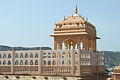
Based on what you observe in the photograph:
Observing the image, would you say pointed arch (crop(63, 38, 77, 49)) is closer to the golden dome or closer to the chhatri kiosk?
the chhatri kiosk

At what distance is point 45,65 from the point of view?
103ft

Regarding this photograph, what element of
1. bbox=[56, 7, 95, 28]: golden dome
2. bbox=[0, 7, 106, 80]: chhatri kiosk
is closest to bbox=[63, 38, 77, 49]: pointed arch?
bbox=[0, 7, 106, 80]: chhatri kiosk

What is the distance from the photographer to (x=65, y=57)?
30422 millimetres

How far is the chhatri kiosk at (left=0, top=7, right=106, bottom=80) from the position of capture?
30000 millimetres

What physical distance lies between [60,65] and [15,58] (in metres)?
5.93

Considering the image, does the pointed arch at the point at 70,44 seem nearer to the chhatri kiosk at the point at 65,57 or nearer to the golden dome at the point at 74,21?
the chhatri kiosk at the point at 65,57

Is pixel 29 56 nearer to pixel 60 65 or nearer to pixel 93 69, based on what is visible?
pixel 60 65

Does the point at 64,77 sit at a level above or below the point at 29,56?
below

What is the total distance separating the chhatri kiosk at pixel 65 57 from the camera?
98.4 feet

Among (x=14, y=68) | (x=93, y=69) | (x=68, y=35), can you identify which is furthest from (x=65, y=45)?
(x=14, y=68)

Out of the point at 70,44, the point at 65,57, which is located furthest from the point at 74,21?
the point at 65,57

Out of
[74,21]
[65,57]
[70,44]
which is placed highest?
[74,21]

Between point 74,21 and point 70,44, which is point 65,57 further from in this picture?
point 70,44

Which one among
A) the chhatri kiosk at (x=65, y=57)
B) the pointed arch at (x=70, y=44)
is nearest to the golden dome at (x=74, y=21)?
the chhatri kiosk at (x=65, y=57)
